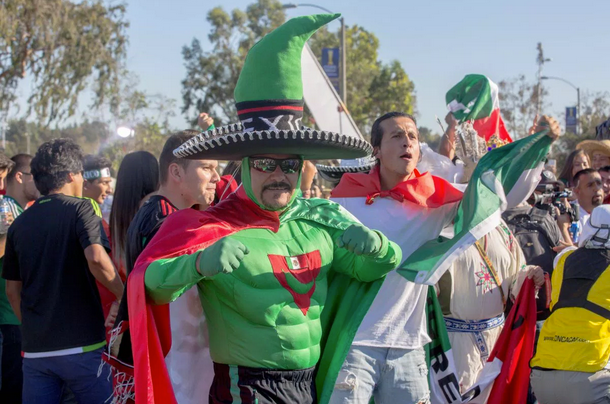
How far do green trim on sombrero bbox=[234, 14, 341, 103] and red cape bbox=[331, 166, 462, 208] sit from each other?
3.90 ft

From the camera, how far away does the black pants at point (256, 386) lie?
114 inches

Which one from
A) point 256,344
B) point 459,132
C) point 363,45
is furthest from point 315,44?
point 256,344

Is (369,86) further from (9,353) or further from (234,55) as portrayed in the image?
(9,353)

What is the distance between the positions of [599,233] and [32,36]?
23629mm

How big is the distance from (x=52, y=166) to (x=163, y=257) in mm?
2032

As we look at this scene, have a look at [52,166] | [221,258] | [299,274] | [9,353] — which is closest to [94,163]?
[9,353]

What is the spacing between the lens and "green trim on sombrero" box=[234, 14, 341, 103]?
9.96 ft

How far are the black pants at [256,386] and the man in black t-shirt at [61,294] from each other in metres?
1.62

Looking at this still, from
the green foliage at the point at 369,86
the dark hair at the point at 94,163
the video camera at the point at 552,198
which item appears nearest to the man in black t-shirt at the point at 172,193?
the dark hair at the point at 94,163

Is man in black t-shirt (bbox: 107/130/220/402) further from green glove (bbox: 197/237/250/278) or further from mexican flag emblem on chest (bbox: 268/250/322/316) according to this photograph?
green glove (bbox: 197/237/250/278)

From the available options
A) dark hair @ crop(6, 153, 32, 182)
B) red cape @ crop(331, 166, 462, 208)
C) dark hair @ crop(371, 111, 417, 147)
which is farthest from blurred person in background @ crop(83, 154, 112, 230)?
dark hair @ crop(371, 111, 417, 147)

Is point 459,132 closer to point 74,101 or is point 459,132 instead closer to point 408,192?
point 408,192

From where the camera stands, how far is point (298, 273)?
3.01m

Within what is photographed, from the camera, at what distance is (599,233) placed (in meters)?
4.52
